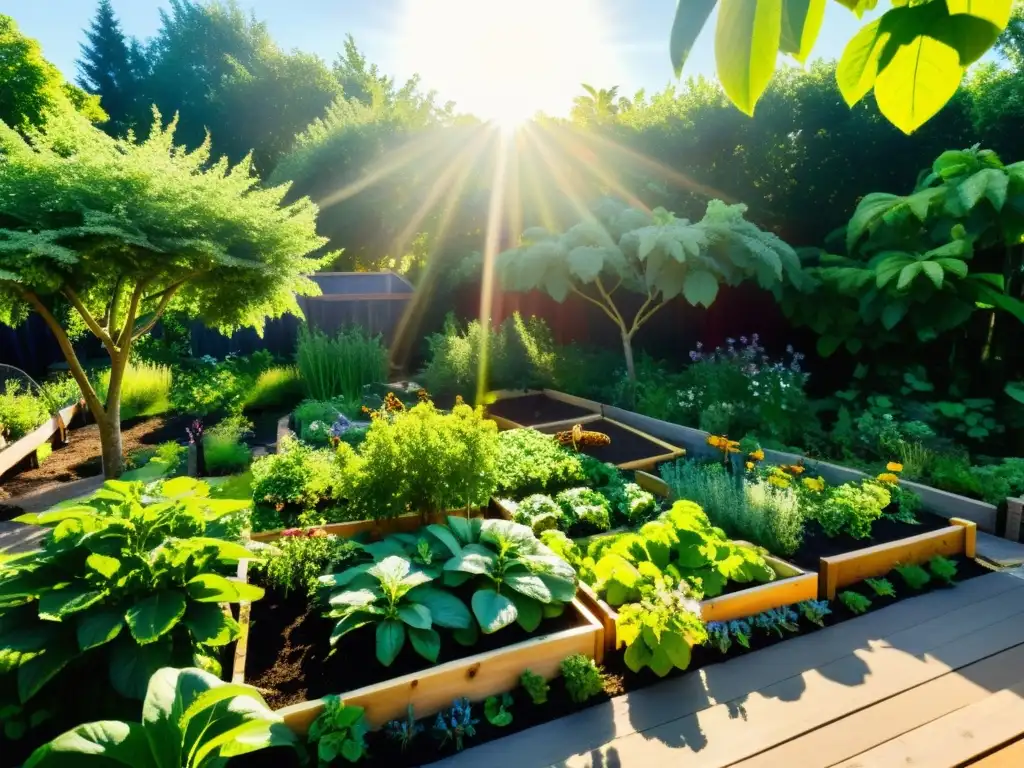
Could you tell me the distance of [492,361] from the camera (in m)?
7.19

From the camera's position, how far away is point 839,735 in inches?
79.5

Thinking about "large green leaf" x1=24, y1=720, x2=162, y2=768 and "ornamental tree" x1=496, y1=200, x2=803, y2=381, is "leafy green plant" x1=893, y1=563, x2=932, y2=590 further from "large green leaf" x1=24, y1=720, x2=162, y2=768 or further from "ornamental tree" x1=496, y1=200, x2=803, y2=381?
"large green leaf" x1=24, y1=720, x2=162, y2=768

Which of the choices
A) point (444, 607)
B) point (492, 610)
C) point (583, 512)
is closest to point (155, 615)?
point (444, 607)

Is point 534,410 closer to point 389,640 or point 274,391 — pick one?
point 274,391

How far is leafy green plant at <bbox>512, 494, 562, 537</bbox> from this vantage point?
10.9 ft

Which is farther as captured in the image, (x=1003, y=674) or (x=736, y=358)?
(x=736, y=358)

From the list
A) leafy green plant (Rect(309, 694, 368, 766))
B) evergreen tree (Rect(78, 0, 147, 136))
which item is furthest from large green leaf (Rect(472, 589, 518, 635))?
evergreen tree (Rect(78, 0, 147, 136))

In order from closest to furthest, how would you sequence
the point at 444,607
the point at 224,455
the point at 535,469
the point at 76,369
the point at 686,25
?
the point at 686,25 < the point at 444,607 < the point at 535,469 < the point at 76,369 < the point at 224,455

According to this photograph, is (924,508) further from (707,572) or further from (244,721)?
(244,721)

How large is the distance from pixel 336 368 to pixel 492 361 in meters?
1.99

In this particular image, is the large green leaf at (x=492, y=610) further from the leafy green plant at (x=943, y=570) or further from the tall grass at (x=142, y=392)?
the tall grass at (x=142, y=392)

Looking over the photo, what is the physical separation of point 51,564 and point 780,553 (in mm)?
3349

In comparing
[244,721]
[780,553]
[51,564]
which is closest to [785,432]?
[780,553]

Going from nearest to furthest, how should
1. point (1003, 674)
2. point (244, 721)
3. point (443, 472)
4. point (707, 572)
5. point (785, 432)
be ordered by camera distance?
point (244, 721) < point (1003, 674) < point (707, 572) < point (443, 472) < point (785, 432)
